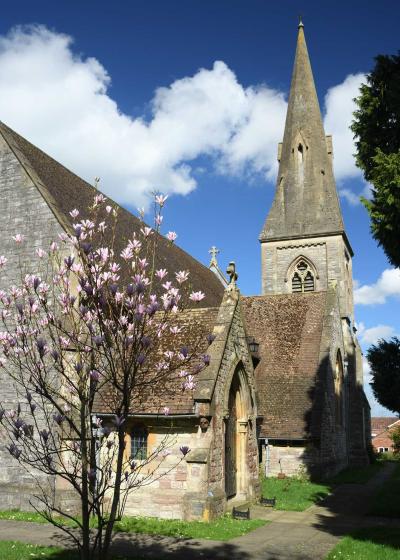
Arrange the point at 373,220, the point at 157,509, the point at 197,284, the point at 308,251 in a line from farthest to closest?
1. the point at 308,251
2. the point at 197,284
3. the point at 157,509
4. the point at 373,220

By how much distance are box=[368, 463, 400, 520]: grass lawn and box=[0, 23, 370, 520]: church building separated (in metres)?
2.29

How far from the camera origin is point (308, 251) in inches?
1427

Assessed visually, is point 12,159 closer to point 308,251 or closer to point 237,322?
point 237,322

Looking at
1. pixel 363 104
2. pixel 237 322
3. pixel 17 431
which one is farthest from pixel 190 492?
pixel 363 104

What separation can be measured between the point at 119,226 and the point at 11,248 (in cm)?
579

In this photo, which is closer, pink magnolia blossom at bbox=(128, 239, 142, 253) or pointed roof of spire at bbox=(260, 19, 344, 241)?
pink magnolia blossom at bbox=(128, 239, 142, 253)

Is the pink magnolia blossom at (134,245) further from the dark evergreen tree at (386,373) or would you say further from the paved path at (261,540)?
the dark evergreen tree at (386,373)

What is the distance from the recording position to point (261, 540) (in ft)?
37.2

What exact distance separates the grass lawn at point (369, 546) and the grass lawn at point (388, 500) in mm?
2535

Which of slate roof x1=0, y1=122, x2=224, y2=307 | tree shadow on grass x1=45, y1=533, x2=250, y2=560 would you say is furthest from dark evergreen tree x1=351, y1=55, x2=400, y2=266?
tree shadow on grass x1=45, y1=533, x2=250, y2=560

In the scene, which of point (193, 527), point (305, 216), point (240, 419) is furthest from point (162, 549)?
point (305, 216)

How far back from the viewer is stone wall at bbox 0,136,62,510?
45.8 feet

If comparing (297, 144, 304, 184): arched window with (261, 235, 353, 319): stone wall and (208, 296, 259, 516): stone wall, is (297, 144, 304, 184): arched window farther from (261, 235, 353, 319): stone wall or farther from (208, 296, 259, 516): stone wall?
(208, 296, 259, 516): stone wall

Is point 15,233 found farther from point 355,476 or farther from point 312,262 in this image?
point 312,262
